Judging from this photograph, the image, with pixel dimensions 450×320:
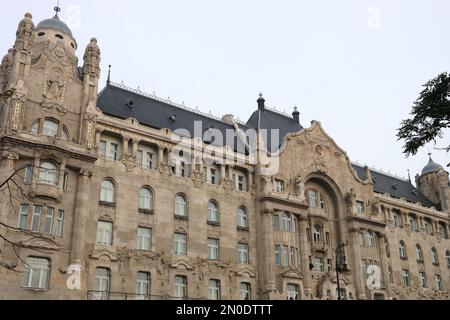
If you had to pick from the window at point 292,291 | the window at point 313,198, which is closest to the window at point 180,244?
the window at point 292,291

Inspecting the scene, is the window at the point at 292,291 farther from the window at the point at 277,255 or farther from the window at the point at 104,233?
the window at the point at 104,233

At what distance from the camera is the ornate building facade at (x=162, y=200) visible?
120 feet

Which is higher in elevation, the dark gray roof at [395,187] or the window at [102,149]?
the dark gray roof at [395,187]

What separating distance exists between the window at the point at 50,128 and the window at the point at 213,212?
608 inches

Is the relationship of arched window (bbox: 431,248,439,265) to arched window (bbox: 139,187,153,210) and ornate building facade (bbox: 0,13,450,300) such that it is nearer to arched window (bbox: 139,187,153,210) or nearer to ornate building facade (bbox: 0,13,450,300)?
ornate building facade (bbox: 0,13,450,300)

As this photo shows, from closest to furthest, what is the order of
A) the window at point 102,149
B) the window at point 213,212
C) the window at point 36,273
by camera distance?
the window at point 36,273 → the window at point 102,149 → the window at point 213,212

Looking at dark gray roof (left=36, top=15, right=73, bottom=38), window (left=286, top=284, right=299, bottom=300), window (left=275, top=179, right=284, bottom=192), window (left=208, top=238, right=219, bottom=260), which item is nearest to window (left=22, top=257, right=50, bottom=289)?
window (left=208, top=238, right=219, bottom=260)

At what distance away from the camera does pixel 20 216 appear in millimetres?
35844

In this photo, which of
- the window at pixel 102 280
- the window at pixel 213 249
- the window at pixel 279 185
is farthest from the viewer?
the window at pixel 279 185

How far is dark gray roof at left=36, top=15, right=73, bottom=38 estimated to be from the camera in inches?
1732

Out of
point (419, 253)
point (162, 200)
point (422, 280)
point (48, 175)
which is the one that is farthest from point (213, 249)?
point (419, 253)

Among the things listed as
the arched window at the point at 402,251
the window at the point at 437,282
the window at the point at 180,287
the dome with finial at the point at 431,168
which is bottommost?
the window at the point at 180,287
